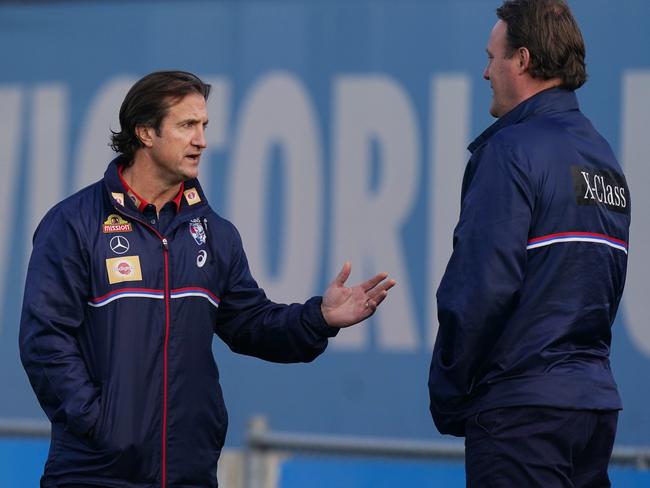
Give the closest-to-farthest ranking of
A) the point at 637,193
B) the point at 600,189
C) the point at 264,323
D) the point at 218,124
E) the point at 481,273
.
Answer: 1. the point at 481,273
2. the point at 600,189
3. the point at 264,323
4. the point at 637,193
5. the point at 218,124

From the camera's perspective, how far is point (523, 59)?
3.19 meters

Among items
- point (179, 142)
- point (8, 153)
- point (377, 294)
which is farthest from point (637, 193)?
point (8, 153)

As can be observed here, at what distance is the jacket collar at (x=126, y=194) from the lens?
11.0 feet

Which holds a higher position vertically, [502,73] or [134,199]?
[502,73]

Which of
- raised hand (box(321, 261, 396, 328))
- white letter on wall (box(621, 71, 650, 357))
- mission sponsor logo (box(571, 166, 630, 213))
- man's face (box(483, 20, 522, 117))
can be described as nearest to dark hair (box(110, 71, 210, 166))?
raised hand (box(321, 261, 396, 328))

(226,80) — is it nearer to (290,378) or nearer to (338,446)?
(290,378)

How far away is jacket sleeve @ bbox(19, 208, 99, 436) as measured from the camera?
317cm

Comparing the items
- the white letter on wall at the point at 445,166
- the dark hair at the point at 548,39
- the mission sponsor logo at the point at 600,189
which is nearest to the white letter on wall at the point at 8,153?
the white letter on wall at the point at 445,166

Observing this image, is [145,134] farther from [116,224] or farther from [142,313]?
[142,313]

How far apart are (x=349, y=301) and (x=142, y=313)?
0.60 meters

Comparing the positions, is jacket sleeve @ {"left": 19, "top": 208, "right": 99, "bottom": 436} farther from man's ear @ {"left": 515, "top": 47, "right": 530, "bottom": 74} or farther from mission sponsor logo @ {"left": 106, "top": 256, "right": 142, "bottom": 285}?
man's ear @ {"left": 515, "top": 47, "right": 530, "bottom": 74}

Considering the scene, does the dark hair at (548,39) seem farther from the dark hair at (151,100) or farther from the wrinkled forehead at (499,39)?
the dark hair at (151,100)

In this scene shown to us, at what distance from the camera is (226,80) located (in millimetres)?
5766

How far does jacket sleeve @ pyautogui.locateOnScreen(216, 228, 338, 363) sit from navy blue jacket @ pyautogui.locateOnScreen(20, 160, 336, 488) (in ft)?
0.49
